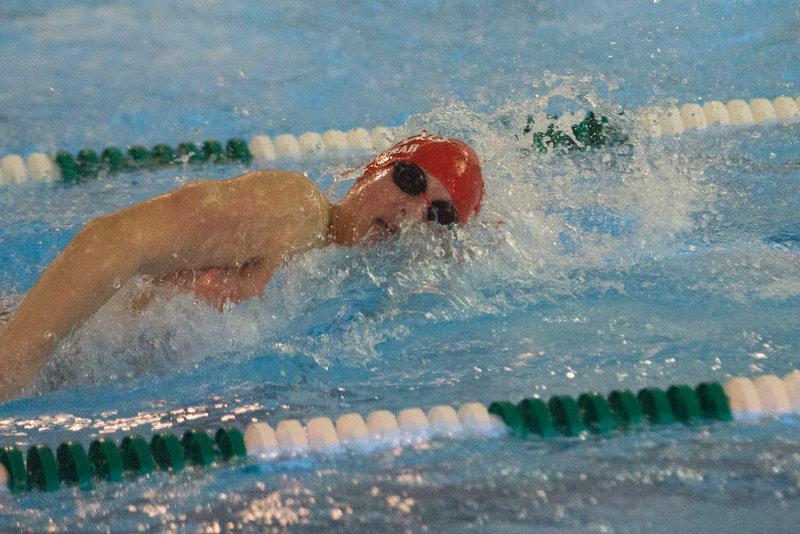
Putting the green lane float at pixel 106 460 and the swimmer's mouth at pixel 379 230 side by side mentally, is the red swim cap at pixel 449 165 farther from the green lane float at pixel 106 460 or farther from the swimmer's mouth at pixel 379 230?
the green lane float at pixel 106 460

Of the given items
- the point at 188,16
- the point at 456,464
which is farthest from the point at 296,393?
the point at 188,16

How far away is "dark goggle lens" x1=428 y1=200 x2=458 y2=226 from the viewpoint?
8.19 feet

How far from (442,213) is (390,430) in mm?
775

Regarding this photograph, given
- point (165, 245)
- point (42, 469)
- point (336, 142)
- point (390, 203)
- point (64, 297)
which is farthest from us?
point (336, 142)

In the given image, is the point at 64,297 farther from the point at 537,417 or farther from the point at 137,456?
the point at 537,417

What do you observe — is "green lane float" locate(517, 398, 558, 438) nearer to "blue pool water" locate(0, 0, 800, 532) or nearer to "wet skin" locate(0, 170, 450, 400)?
"blue pool water" locate(0, 0, 800, 532)

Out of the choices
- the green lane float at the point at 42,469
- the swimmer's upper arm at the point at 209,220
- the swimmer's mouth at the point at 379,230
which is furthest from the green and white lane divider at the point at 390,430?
the swimmer's mouth at the point at 379,230

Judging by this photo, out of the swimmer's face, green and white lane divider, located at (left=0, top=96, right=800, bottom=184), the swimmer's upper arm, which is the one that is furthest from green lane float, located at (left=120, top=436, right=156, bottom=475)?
green and white lane divider, located at (left=0, top=96, right=800, bottom=184)

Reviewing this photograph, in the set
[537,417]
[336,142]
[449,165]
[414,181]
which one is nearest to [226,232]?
[414,181]

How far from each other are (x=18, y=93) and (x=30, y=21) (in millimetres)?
736

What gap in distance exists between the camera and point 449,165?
8.24 ft

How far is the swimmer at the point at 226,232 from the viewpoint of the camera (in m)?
2.06

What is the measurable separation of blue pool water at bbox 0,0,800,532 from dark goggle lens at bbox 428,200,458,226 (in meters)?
0.04

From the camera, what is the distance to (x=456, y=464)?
1760 millimetres
